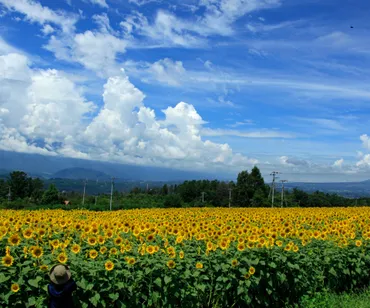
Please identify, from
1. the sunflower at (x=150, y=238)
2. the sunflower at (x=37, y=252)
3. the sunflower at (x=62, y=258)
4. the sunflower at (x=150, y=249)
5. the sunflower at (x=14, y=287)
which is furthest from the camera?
the sunflower at (x=150, y=238)

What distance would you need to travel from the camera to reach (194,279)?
6336mm

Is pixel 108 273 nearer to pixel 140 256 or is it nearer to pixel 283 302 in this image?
pixel 140 256

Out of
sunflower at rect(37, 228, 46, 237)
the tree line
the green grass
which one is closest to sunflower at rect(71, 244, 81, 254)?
sunflower at rect(37, 228, 46, 237)

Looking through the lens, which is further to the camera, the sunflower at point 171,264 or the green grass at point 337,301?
the green grass at point 337,301

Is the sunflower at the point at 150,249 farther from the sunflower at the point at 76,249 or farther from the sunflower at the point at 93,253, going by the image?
the sunflower at the point at 76,249

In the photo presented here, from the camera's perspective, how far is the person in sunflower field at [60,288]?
498cm

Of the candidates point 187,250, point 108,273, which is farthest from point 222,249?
point 108,273

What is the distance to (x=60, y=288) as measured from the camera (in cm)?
504

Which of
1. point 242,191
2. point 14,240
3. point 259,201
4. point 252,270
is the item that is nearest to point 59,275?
point 14,240

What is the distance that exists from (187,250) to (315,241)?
314cm

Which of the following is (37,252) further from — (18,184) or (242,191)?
(18,184)

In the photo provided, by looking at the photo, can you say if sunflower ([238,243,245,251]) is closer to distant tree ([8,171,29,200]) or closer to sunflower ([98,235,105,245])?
sunflower ([98,235,105,245])

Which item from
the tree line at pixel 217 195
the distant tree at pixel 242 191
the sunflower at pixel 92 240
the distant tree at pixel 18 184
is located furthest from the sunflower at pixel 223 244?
the distant tree at pixel 18 184

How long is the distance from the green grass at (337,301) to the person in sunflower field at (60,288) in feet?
13.2
